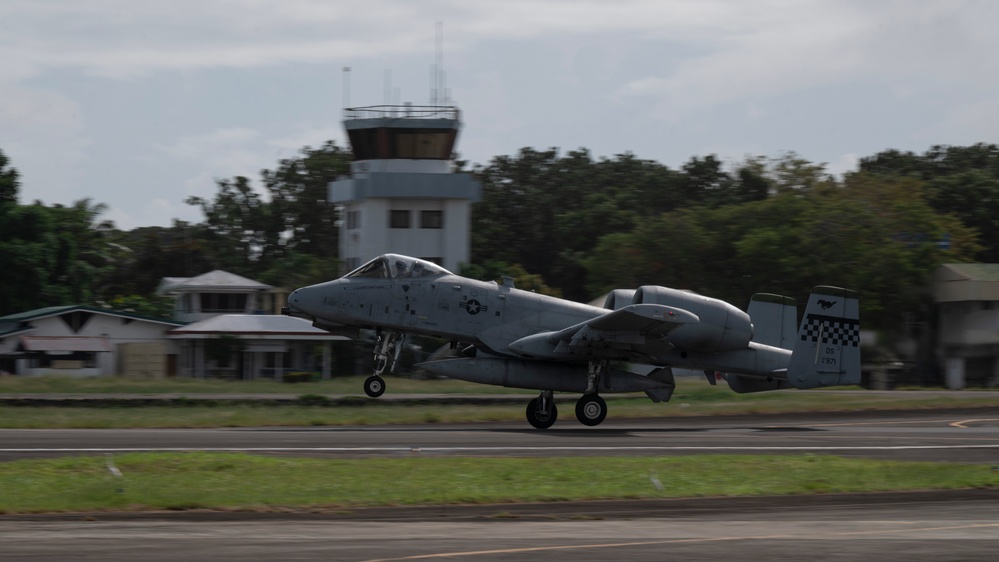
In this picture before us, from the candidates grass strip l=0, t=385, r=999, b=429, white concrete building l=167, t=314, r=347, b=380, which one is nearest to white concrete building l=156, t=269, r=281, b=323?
white concrete building l=167, t=314, r=347, b=380

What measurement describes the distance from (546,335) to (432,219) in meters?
41.8

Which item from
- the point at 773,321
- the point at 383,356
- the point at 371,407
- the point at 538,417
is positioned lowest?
the point at 371,407

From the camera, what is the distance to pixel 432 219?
68.1 meters

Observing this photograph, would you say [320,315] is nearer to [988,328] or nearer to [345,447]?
[345,447]

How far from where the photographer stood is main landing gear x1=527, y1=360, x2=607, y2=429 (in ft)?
89.6

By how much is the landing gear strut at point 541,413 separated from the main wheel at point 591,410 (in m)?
0.69

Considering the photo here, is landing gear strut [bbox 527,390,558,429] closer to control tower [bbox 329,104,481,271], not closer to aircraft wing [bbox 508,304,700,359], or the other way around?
→ aircraft wing [bbox 508,304,700,359]

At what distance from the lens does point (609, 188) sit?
360 ft

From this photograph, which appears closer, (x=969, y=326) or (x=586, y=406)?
(x=586, y=406)

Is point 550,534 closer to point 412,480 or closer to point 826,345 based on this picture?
point 412,480

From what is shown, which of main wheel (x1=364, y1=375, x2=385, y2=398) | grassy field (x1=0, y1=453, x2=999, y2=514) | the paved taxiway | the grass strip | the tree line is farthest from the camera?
the tree line

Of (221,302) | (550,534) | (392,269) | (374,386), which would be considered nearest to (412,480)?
(550,534)

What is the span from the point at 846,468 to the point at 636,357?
828 cm

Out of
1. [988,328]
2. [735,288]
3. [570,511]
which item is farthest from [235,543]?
[735,288]
